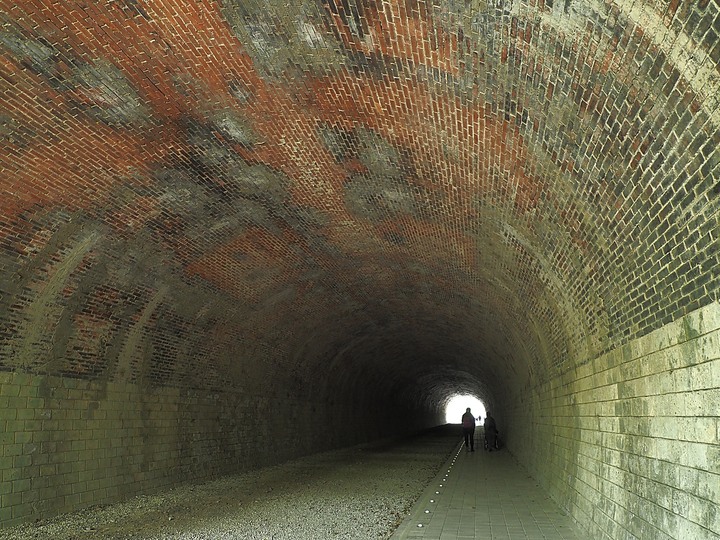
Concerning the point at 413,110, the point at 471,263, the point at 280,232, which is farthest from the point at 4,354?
the point at 471,263

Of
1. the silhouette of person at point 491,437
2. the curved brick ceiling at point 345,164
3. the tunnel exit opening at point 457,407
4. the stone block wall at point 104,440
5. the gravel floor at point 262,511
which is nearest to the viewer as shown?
the curved brick ceiling at point 345,164

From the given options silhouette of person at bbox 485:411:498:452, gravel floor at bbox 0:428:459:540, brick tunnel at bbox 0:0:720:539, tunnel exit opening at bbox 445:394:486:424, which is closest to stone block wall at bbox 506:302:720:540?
brick tunnel at bbox 0:0:720:539

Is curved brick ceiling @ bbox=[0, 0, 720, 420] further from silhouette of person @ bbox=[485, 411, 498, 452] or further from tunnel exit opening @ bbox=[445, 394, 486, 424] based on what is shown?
tunnel exit opening @ bbox=[445, 394, 486, 424]

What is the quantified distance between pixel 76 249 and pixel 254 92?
162 inches

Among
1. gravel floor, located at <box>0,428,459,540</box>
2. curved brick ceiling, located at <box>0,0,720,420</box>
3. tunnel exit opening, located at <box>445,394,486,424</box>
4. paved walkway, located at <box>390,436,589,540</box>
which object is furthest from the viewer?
tunnel exit opening, located at <box>445,394,486,424</box>

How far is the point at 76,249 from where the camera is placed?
9.76 m

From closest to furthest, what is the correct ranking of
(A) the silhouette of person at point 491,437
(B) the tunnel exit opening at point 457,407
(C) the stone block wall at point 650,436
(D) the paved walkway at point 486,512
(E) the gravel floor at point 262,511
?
(C) the stone block wall at point 650,436 < (D) the paved walkway at point 486,512 < (E) the gravel floor at point 262,511 < (A) the silhouette of person at point 491,437 < (B) the tunnel exit opening at point 457,407

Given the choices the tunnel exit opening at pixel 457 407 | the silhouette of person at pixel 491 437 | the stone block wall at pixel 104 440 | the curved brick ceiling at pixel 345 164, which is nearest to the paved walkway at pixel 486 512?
the curved brick ceiling at pixel 345 164

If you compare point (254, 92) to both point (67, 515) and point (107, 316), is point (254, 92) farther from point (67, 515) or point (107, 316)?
point (67, 515)

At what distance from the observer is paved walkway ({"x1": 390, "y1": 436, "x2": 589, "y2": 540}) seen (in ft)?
29.1

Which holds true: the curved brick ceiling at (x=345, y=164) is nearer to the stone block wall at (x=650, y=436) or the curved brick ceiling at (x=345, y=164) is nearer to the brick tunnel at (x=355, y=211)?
the brick tunnel at (x=355, y=211)

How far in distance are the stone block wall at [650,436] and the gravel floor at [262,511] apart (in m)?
2.86

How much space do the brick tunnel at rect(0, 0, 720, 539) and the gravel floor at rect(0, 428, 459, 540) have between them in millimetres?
655

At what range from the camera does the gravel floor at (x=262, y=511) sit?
898 cm
